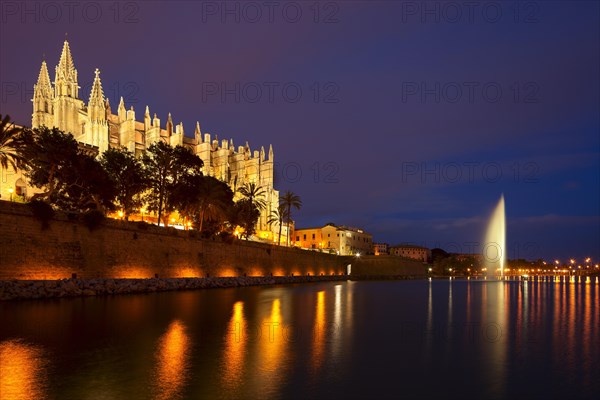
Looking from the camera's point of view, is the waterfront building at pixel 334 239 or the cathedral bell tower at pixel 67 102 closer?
the cathedral bell tower at pixel 67 102

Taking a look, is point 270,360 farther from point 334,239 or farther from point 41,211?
point 334,239

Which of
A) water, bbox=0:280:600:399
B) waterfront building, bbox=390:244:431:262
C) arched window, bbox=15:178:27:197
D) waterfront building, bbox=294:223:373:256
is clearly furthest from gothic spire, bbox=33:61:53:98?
waterfront building, bbox=390:244:431:262

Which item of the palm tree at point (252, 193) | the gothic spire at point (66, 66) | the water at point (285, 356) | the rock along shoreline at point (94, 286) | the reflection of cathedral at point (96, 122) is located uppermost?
the gothic spire at point (66, 66)

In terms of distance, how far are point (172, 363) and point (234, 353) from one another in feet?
5.27

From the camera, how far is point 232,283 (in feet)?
135

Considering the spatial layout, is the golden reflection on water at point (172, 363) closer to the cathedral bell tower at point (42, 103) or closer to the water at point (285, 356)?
the water at point (285, 356)

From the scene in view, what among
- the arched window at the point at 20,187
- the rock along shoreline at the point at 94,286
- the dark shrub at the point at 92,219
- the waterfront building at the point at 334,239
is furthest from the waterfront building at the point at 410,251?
the dark shrub at the point at 92,219

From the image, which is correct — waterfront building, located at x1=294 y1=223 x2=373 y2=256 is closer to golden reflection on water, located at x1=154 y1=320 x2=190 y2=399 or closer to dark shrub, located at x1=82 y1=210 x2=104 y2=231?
dark shrub, located at x1=82 y1=210 x2=104 y2=231

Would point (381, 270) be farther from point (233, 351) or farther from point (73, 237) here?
point (233, 351)

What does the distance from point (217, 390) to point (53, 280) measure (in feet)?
70.2

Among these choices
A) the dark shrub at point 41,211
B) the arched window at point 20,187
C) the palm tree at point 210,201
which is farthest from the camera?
the arched window at point 20,187

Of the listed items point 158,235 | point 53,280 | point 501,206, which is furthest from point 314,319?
point 501,206

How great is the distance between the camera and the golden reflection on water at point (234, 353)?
26.3 ft

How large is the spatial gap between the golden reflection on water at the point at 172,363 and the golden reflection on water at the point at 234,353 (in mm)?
817
